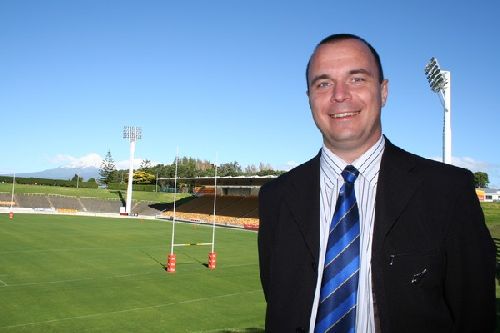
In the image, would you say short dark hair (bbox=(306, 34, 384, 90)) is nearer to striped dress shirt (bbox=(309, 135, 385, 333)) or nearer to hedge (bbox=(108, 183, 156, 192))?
striped dress shirt (bbox=(309, 135, 385, 333))

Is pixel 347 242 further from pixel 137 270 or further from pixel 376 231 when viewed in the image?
pixel 137 270

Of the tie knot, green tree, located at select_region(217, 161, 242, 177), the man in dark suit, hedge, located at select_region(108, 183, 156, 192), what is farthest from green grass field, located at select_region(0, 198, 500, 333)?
green tree, located at select_region(217, 161, 242, 177)

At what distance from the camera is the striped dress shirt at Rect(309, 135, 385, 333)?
1.90m

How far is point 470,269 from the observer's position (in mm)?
1729

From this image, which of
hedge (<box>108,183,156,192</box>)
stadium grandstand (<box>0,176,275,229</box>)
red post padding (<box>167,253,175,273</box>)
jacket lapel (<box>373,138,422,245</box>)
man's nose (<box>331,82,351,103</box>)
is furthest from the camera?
hedge (<box>108,183,156,192</box>)

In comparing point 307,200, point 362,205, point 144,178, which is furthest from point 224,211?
point 144,178

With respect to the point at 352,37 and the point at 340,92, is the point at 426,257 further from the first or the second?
the point at 352,37

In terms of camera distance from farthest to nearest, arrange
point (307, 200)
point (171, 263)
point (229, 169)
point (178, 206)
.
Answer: point (229, 169), point (178, 206), point (171, 263), point (307, 200)

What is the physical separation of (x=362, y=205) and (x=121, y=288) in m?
15.9

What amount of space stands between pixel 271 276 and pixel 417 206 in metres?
0.87

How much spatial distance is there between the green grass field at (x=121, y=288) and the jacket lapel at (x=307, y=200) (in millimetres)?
10174

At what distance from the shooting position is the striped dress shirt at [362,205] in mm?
1903

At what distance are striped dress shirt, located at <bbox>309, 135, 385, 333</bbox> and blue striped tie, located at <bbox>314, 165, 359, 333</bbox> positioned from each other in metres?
0.06

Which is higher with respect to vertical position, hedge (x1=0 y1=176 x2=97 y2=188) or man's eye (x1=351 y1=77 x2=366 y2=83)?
man's eye (x1=351 y1=77 x2=366 y2=83)
